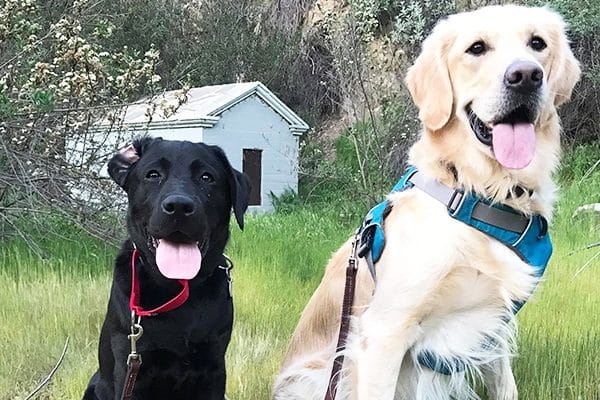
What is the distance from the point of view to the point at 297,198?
1234 cm

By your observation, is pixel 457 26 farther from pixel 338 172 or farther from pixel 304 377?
pixel 338 172

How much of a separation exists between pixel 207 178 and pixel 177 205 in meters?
0.33

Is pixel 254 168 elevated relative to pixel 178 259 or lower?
lower

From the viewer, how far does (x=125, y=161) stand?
2623 mm

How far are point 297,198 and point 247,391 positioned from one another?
9.55 metres

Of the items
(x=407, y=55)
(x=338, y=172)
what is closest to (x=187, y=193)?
(x=338, y=172)

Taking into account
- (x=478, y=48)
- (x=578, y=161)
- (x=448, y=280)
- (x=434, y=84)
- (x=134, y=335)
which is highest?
(x=478, y=48)

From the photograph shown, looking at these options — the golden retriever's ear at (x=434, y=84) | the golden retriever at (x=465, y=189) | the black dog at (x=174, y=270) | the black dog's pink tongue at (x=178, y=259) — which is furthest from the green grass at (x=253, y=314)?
the golden retriever's ear at (x=434, y=84)

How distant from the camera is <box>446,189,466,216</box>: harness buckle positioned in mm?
2172

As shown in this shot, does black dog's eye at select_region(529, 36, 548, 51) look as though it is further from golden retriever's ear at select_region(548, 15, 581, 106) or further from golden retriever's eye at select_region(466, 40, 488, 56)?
golden retriever's eye at select_region(466, 40, 488, 56)

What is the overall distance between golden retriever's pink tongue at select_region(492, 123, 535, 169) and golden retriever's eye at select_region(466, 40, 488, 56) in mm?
271

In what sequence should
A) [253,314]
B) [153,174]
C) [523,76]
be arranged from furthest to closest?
[253,314] → [153,174] → [523,76]

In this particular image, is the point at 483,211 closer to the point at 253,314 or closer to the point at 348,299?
the point at 348,299

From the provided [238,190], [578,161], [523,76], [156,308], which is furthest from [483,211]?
[578,161]
